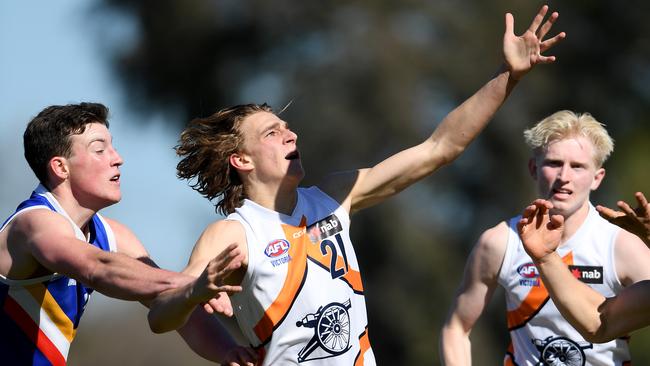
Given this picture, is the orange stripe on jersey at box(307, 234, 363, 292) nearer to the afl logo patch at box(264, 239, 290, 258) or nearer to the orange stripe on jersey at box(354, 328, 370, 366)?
the afl logo patch at box(264, 239, 290, 258)

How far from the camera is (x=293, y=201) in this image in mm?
6609

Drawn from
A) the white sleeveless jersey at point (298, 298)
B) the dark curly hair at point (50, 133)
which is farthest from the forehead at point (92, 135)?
the white sleeveless jersey at point (298, 298)

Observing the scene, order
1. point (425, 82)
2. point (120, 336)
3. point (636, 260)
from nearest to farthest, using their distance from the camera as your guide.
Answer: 1. point (636, 260)
2. point (120, 336)
3. point (425, 82)

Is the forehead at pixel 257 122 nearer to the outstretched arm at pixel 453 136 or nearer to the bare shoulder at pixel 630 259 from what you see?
the outstretched arm at pixel 453 136

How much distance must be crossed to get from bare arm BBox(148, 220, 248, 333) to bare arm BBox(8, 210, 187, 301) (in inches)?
3.5

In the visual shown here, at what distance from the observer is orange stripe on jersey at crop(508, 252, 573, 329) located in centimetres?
723

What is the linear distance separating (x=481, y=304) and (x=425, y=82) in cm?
1474

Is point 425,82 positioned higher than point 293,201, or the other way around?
point 425,82

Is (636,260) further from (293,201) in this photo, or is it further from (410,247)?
(410,247)

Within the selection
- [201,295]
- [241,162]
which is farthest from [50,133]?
[201,295]

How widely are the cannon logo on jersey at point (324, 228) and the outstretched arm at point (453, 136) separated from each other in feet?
0.47

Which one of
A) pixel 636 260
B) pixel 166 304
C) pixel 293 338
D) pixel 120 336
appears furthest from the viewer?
pixel 120 336

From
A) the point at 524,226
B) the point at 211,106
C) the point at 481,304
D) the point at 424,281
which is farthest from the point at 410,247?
the point at 524,226

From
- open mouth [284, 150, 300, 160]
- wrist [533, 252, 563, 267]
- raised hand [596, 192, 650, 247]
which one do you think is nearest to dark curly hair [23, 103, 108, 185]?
open mouth [284, 150, 300, 160]
